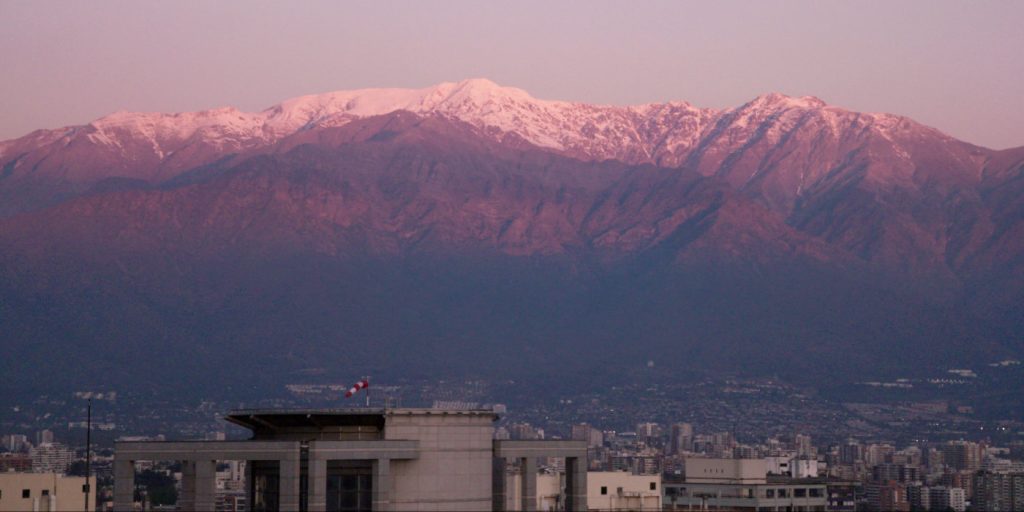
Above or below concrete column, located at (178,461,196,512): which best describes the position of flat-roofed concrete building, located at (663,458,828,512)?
above

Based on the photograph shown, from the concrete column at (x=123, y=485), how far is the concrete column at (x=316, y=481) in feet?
16.8

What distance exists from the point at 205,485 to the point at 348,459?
3824 mm

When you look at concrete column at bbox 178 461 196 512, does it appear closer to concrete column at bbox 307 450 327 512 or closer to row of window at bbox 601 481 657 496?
concrete column at bbox 307 450 327 512

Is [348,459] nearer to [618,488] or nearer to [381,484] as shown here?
[381,484]

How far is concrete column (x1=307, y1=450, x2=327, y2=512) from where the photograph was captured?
5525cm

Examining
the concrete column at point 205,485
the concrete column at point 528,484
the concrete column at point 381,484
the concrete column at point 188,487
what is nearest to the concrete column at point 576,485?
the concrete column at point 528,484

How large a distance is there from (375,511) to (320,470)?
75.9 inches

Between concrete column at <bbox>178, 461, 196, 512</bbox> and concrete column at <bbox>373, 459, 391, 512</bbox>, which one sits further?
concrete column at <bbox>178, 461, 196, 512</bbox>

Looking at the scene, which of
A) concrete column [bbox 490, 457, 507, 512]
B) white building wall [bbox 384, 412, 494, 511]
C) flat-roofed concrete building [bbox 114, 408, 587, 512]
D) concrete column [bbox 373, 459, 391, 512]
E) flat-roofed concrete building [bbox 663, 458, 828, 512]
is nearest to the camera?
flat-roofed concrete building [bbox 114, 408, 587, 512]

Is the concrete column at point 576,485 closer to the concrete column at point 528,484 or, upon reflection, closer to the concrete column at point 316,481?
the concrete column at point 528,484

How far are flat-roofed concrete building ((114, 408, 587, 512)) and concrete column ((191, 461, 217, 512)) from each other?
26mm

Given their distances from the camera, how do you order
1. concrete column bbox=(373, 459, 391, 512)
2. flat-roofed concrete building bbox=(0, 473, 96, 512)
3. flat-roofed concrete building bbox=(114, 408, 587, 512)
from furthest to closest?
flat-roofed concrete building bbox=(0, 473, 96, 512) → concrete column bbox=(373, 459, 391, 512) → flat-roofed concrete building bbox=(114, 408, 587, 512)

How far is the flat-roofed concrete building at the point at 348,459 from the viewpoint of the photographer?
2203 inches

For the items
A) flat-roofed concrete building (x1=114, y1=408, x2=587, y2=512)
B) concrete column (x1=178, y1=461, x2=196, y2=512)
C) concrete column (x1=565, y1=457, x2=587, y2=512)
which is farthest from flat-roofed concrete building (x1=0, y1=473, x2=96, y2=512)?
concrete column (x1=565, y1=457, x2=587, y2=512)
